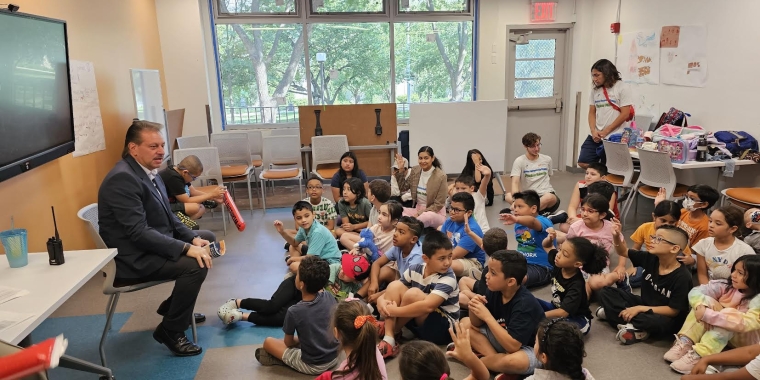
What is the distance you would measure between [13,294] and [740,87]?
571cm

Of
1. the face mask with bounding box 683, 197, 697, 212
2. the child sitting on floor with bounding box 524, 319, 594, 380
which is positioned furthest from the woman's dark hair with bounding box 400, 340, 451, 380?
the face mask with bounding box 683, 197, 697, 212

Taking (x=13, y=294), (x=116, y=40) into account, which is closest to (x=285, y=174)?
(x=116, y=40)

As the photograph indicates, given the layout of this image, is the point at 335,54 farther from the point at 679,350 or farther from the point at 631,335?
the point at 679,350

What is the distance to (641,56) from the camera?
20.0ft

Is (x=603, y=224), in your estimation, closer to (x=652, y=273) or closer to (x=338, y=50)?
(x=652, y=273)

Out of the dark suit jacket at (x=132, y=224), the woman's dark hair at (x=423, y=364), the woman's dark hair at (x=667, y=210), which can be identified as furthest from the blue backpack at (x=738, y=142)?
the dark suit jacket at (x=132, y=224)

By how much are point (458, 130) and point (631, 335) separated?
3.86 meters

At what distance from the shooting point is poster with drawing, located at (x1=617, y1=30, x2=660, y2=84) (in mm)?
5840

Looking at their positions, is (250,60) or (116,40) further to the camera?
(250,60)

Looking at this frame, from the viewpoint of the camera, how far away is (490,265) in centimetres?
251

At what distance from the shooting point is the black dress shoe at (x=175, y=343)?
2885 millimetres

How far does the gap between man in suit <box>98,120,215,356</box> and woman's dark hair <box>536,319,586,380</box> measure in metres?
1.86

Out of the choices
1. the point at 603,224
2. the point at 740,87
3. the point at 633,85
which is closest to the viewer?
the point at 603,224

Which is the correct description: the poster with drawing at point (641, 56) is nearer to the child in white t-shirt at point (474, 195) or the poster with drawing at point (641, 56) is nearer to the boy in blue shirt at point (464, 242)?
the child in white t-shirt at point (474, 195)
